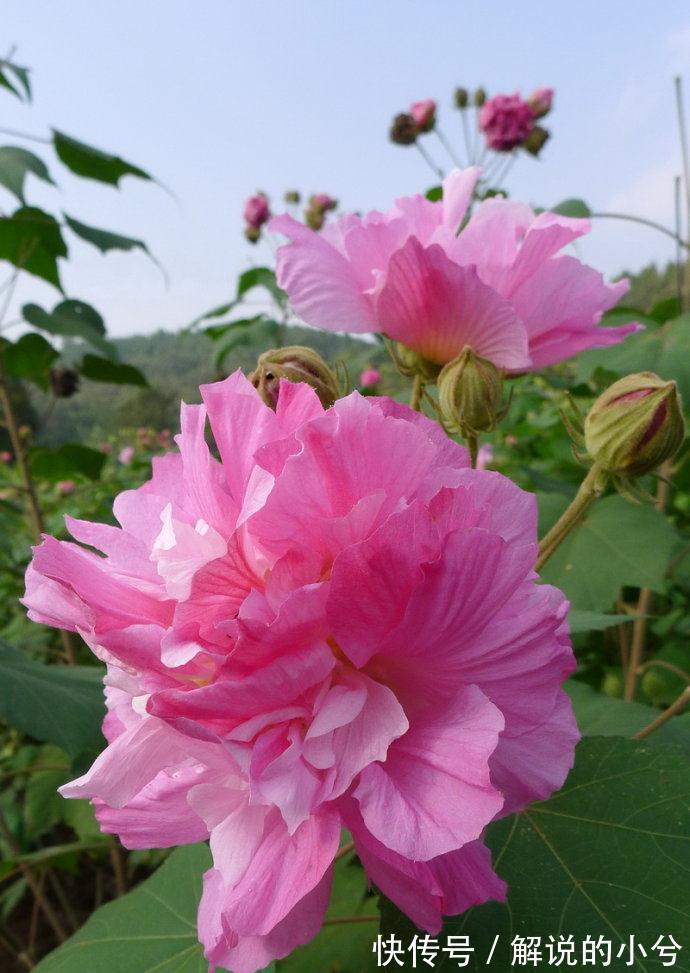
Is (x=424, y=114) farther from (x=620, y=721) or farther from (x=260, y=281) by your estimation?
(x=620, y=721)

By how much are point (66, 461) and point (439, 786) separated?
4.78 feet

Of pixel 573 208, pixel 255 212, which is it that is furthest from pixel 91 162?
pixel 255 212

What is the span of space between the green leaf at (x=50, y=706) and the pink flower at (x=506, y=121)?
2.08 metres

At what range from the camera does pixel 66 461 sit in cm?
163

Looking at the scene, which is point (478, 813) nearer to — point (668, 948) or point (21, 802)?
point (668, 948)

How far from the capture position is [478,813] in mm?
329

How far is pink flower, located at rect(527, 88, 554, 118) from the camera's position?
2379 millimetres

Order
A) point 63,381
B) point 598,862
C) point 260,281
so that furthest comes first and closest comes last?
point 260,281, point 63,381, point 598,862

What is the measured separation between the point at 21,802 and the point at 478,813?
1.73m

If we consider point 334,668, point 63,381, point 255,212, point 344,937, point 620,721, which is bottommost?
point 344,937

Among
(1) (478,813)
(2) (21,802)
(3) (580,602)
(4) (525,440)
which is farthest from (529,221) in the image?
(4) (525,440)

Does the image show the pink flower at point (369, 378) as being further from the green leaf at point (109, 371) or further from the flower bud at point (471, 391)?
the flower bud at point (471, 391)

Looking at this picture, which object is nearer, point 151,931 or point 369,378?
point 151,931

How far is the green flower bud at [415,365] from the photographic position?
2.22 ft
